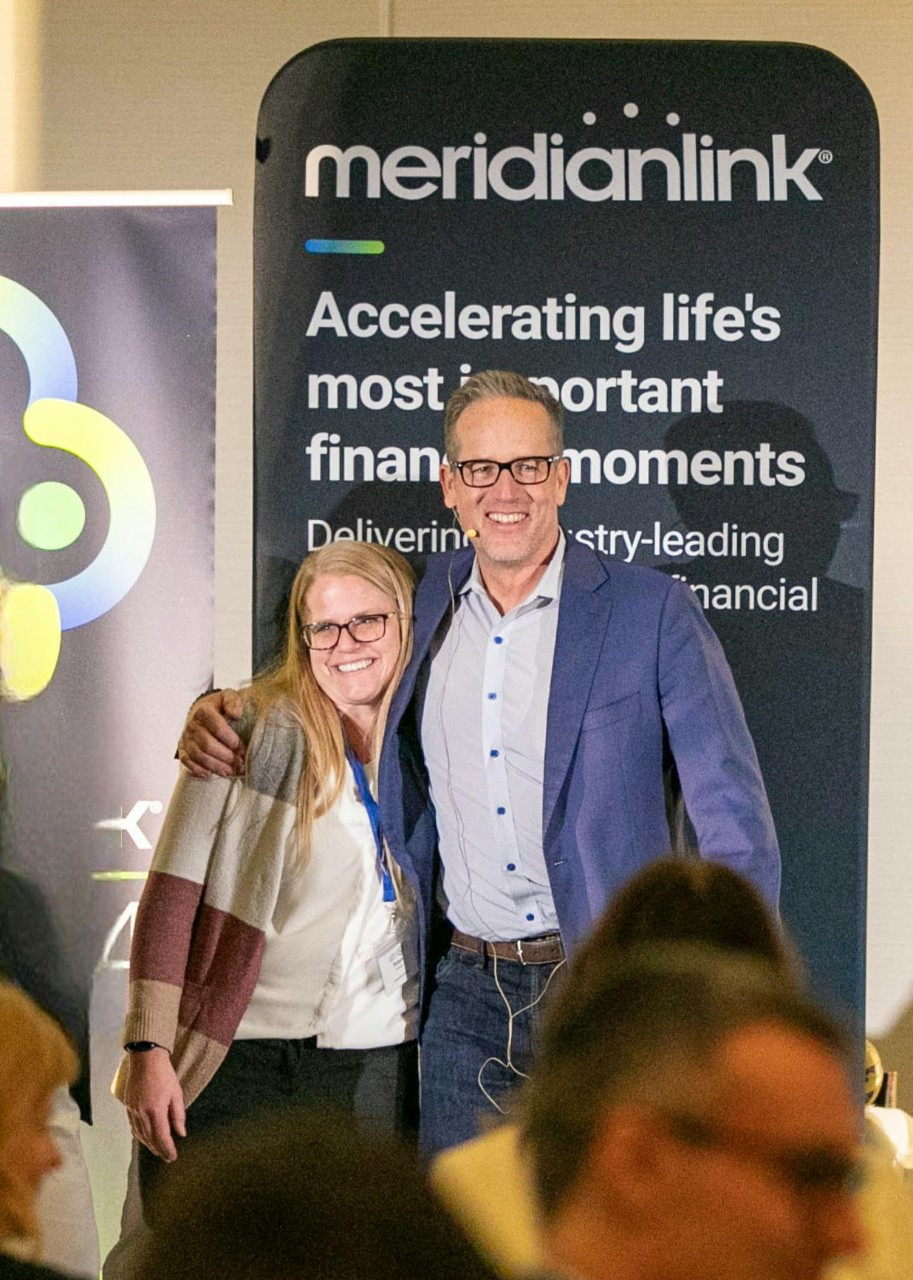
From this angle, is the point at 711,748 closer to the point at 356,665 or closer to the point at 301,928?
the point at 356,665

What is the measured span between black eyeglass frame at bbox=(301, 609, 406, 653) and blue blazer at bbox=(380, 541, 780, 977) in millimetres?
99

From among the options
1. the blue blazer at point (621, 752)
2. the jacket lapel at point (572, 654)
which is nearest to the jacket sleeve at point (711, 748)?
the blue blazer at point (621, 752)

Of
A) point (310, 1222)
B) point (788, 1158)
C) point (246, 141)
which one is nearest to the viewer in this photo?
point (310, 1222)

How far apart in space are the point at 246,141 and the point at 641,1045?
2.51 meters

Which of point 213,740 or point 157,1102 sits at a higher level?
point 213,740

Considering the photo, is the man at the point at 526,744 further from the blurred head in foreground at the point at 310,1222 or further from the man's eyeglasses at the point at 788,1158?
the blurred head in foreground at the point at 310,1222

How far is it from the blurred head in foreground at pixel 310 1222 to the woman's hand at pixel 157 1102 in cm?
258

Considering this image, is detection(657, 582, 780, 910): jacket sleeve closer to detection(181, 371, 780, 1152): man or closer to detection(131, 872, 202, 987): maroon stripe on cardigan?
detection(181, 371, 780, 1152): man

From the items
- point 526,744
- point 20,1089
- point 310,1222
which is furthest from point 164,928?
point 310,1222

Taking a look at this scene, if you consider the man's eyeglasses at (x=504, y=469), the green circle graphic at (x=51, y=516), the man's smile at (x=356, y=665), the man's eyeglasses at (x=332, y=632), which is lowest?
the man's smile at (x=356, y=665)

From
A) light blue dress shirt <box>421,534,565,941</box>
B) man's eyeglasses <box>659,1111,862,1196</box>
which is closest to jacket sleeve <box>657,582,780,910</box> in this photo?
light blue dress shirt <box>421,534,565,941</box>

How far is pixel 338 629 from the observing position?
3.29 metres

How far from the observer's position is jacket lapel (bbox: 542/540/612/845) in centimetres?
321

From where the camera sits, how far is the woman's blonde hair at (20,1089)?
1.04 m
